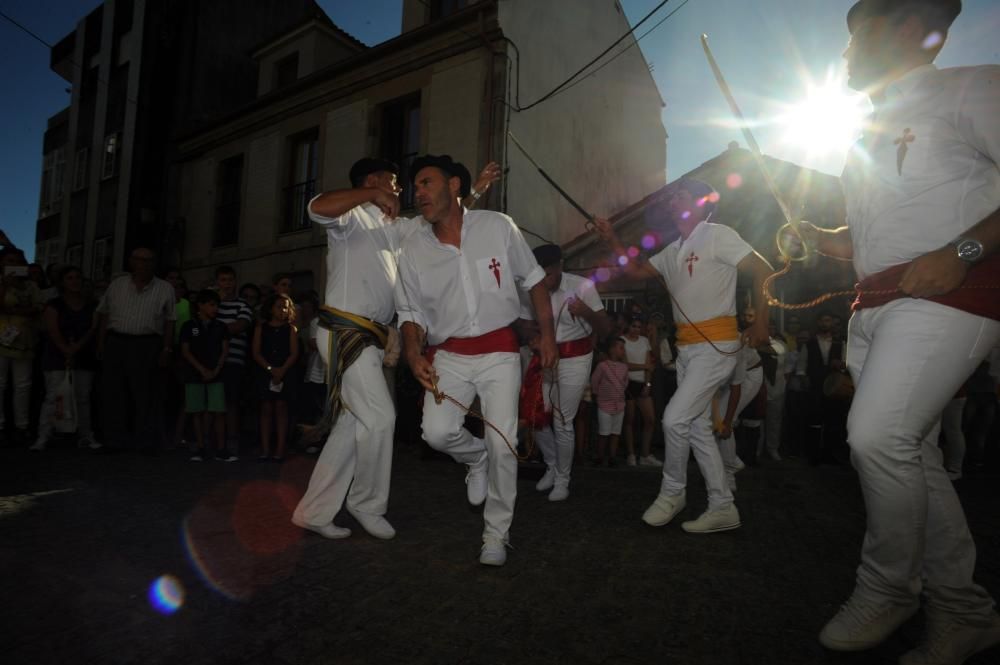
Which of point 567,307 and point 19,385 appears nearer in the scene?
point 567,307

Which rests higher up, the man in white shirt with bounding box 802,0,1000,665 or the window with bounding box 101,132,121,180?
the window with bounding box 101,132,121,180

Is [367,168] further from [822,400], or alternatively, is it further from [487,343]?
[822,400]

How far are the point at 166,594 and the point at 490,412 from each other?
66.8 inches

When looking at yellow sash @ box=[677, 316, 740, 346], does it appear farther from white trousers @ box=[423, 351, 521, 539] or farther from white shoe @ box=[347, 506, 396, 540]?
white shoe @ box=[347, 506, 396, 540]

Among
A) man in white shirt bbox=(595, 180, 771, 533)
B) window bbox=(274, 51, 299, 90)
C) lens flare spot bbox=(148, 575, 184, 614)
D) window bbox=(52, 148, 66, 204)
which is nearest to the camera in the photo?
lens flare spot bbox=(148, 575, 184, 614)

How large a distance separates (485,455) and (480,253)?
1323 mm

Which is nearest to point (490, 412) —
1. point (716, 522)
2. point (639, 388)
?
point (716, 522)

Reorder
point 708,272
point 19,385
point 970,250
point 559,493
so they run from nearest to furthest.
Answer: point 970,250 → point 708,272 → point 559,493 → point 19,385

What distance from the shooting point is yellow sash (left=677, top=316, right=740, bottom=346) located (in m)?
3.84

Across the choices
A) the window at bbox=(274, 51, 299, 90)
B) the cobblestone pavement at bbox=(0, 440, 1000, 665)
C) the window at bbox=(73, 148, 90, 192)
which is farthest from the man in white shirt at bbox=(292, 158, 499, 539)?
the window at bbox=(73, 148, 90, 192)

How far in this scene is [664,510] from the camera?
12.6 ft

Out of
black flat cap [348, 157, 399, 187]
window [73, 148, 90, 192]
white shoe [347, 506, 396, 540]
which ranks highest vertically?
window [73, 148, 90, 192]

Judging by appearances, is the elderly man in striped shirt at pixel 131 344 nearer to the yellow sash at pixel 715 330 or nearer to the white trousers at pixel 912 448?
the yellow sash at pixel 715 330

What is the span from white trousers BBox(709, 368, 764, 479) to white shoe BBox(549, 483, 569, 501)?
1.30 meters
